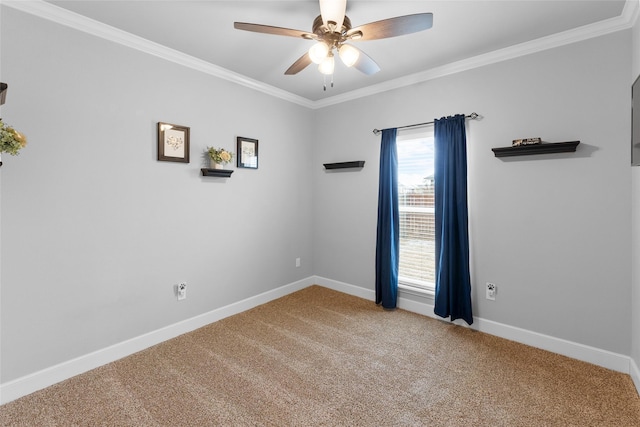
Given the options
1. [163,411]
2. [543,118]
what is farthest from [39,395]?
[543,118]

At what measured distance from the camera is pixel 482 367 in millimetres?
2385

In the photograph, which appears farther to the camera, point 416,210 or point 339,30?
point 416,210

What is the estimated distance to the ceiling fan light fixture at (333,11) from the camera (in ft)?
5.79

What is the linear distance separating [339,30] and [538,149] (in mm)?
1928

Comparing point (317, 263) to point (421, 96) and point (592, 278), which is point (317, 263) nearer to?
point (421, 96)

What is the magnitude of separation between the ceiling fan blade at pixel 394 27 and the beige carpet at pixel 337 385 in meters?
2.37

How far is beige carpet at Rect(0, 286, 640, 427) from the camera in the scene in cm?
186

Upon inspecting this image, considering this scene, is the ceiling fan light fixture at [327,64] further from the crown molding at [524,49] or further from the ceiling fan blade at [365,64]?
the crown molding at [524,49]

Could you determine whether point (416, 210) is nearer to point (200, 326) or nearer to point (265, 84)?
point (265, 84)

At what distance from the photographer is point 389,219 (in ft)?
11.6

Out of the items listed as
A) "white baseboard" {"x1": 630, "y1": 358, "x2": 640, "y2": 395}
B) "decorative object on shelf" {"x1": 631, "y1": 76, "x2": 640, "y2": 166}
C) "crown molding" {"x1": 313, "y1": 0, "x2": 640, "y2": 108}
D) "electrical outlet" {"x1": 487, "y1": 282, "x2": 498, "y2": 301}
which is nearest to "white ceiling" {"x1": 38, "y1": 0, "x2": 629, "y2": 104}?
"crown molding" {"x1": 313, "y1": 0, "x2": 640, "y2": 108}

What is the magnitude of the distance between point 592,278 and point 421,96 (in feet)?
7.57

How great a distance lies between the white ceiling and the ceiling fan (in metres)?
0.31

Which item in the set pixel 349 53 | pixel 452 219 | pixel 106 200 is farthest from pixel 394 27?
pixel 106 200
